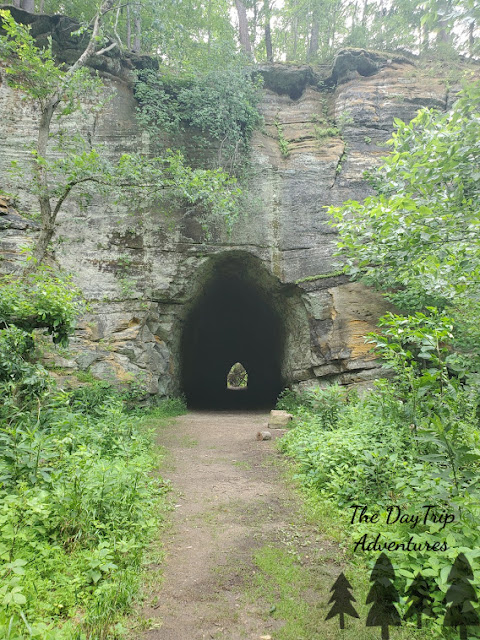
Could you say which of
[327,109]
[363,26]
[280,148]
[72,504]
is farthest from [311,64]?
[72,504]

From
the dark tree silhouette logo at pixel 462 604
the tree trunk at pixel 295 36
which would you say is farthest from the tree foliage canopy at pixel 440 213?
the tree trunk at pixel 295 36

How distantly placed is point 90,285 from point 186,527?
23.8ft

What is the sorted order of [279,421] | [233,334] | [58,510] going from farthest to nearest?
[233,334], [279,421], [58,510]

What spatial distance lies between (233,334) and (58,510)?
16.3 metres

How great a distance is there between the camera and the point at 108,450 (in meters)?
4.77

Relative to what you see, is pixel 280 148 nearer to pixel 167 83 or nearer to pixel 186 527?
pixel 167 83

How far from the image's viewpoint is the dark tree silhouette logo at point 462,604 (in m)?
2.04

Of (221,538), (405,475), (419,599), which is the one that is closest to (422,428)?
(405,475)

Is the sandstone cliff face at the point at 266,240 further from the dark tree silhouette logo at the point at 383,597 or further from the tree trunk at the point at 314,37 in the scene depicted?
the dark tree silhouette logo at the point at 383,597

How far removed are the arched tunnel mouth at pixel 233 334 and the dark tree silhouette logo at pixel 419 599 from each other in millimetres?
8819

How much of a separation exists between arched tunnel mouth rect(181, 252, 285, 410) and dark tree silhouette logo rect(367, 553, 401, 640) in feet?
28.4

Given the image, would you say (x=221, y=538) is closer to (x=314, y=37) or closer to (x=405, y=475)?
(x=405, y=475)

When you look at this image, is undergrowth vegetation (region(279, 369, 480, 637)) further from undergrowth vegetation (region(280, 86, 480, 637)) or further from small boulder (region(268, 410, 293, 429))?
small boulder (region(268, 410, 293, 429))

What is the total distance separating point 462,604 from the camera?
209 cm
